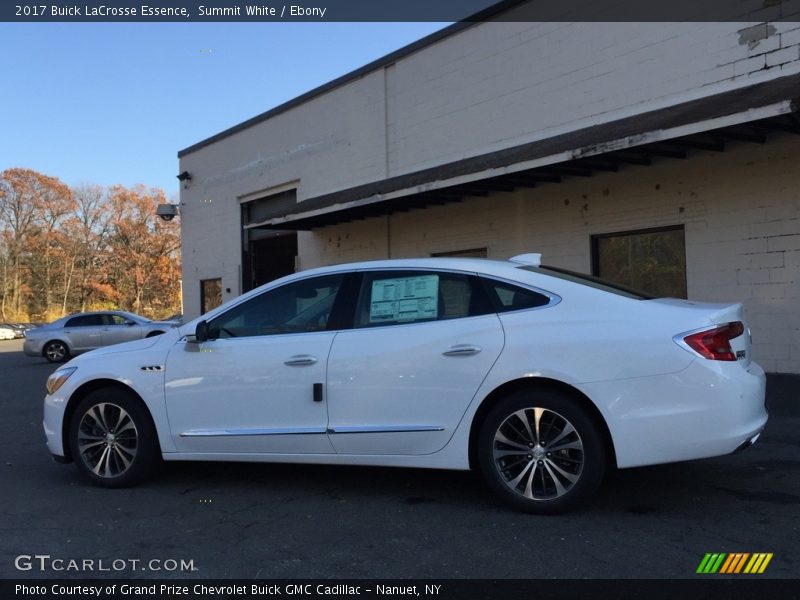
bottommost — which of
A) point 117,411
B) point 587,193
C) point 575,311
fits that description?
point 117,411

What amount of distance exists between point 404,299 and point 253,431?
4.57 ft

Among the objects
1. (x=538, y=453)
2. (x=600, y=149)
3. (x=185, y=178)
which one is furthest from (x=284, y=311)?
(x=185, y=178)

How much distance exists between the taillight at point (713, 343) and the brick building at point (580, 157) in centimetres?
406

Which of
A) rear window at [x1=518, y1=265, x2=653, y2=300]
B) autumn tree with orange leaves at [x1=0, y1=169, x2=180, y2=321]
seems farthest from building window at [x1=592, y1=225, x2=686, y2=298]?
autumn tree with orange leaves at [x1=0, y1=169, x2=180, y2=321]

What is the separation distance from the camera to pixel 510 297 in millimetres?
4395

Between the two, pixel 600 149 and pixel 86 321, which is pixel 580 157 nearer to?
pixel 600 149

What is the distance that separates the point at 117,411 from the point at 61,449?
618 millimetres

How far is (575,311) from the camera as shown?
4188 mm

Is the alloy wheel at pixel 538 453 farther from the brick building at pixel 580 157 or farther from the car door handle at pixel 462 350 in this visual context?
the brick building at pixel 580 157

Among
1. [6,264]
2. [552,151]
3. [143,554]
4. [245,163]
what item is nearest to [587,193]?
[552,151]

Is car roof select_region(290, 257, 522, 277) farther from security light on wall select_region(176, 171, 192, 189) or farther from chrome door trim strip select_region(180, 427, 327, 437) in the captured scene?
security light on wall select_region(176, 171, 192, 189)

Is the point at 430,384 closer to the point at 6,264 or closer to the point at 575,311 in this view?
the point at 575,311

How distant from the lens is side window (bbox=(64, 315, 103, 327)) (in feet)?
63.0

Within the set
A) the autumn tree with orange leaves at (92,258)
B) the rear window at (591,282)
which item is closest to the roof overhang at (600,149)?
the rear window at (591,282)
